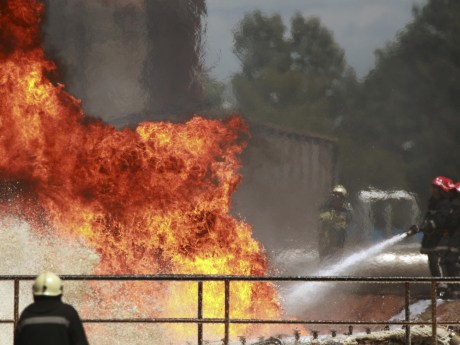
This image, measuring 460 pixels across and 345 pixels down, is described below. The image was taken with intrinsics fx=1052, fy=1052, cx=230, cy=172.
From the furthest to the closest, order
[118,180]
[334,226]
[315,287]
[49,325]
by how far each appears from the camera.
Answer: [334,226] < [315,287] < [118,180] < [49,325]

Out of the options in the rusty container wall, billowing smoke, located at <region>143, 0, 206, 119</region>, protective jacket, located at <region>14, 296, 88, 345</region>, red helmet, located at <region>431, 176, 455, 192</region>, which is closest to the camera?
protective jacket, located at <region>14, 296, 88, 345</region>

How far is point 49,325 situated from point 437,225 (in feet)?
36.7

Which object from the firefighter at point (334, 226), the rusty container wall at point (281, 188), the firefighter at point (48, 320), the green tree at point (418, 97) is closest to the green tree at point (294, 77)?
the green tree at point (418, 97)

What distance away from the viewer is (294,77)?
42281 mm

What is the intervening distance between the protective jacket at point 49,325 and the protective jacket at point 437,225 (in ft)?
36.0

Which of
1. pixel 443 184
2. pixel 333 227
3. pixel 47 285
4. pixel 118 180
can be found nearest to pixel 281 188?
pixel 333 227

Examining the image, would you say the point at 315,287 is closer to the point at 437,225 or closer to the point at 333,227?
the point at 333,227

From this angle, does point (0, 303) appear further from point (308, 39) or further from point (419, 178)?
point (308, 39)

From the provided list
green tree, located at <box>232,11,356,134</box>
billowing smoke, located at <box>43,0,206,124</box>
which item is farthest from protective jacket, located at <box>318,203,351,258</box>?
Answer: green tree, located at <box>232,11,356,134</box>

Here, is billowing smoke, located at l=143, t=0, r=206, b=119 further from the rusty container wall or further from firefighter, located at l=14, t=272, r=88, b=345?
firefighter, located at l=14, t=272, r=88, b=345

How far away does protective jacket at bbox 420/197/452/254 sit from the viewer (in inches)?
639

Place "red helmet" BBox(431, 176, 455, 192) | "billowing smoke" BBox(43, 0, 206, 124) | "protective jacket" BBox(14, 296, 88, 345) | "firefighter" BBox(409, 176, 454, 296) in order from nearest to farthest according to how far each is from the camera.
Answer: "protective jacket" BBox(14, 296, 88, 345)
"red helmet" BBox(431, 176, 455, 192)
"firefighter" BBox(409, 176, 454, 296)
"billowing smoke" BBox(43, 0, 206, 124)

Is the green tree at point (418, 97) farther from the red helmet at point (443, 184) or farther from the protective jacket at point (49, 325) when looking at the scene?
the protective jacket at point (49, 325)

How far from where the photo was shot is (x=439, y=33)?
40.3 meters
